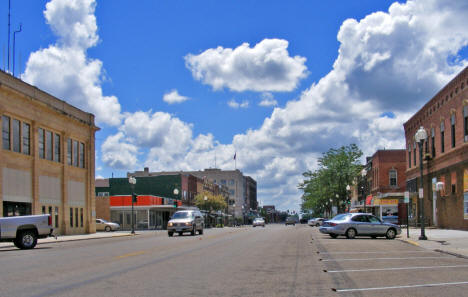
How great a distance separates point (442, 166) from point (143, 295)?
3442cm

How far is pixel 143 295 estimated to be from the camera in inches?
369

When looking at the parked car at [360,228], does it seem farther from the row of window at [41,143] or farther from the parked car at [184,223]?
the row of window at [41,143]

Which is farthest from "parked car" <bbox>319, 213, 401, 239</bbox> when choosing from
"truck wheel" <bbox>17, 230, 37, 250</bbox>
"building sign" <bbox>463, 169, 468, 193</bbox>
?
"truck wheel" <bbox>17, 230, 37, 250</bbox>

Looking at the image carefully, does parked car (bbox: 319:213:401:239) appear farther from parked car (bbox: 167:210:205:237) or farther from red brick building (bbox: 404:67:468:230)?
parked car (bbox: 167:210:205:237)

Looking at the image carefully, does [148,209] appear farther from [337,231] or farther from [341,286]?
[341,286]

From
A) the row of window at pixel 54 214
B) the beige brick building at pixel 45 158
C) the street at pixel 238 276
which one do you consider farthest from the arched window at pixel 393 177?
the street at pixel 238 276

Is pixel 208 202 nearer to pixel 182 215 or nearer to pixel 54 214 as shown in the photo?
pixel 54 214

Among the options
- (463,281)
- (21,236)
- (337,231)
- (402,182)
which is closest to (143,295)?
(463,281)

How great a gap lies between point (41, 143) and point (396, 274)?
36324 mm

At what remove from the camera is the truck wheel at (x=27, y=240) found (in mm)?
23870

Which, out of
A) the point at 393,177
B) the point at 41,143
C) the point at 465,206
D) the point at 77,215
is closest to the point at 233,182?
the point at 393,177

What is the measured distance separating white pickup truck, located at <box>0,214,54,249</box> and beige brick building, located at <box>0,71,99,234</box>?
13.5 meters

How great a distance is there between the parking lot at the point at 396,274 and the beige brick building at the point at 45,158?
27688 millimetres

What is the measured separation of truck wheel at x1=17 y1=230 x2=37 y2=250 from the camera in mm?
23870
